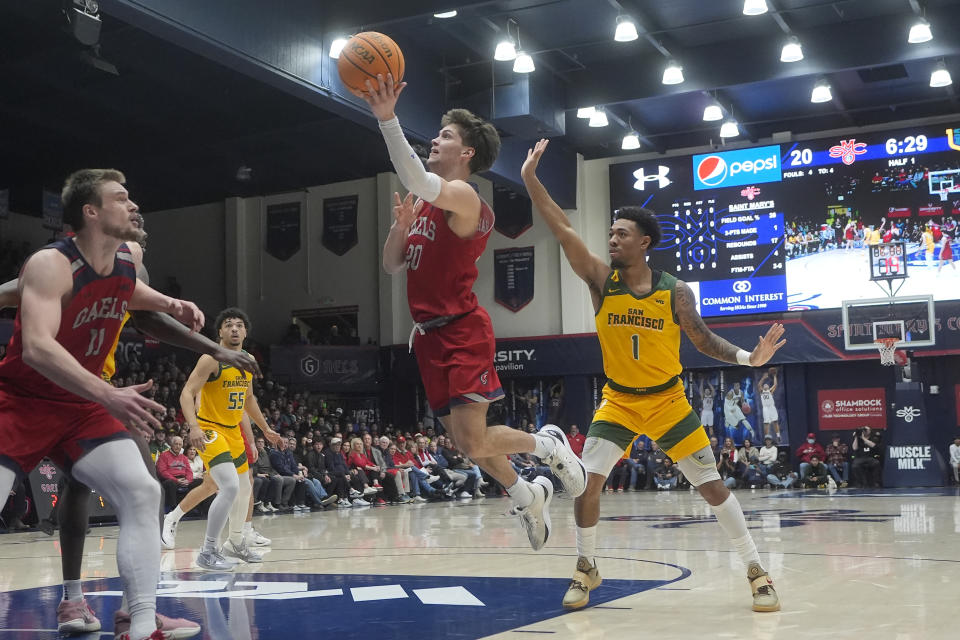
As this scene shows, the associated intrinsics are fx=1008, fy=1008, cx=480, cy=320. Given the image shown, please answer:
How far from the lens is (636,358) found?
5.41 m

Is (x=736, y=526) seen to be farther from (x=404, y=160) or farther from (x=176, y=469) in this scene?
(x=176, y=469)

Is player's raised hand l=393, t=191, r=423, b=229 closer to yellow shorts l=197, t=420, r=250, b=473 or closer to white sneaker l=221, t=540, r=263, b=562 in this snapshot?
yellow shorts l=197, t=420, r=250, b=473

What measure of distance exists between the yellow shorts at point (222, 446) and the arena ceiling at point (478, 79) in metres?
5.32

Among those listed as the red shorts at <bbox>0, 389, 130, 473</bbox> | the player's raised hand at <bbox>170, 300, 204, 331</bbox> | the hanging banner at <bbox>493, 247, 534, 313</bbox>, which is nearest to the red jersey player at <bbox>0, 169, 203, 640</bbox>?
the red shorts at <bbox>0, 389, 130, 473</bbox>

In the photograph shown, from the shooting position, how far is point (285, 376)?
23.7 metres

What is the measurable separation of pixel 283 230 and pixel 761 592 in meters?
23.5

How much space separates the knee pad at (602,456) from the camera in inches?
212

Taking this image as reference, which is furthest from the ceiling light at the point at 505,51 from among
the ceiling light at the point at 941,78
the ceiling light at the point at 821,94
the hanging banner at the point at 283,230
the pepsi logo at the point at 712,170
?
the hanging banner at the point at 283,230

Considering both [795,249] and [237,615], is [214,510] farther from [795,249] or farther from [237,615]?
[795,249]

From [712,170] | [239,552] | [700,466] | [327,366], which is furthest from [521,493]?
[327,366]

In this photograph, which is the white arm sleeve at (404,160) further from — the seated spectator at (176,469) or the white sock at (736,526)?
the seated spectator at (176,469)

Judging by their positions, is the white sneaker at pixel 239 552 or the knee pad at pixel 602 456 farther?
the white sneaker at pixel 239 552

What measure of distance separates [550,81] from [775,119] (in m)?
5.87

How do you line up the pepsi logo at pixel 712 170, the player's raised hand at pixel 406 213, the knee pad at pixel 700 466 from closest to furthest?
the player's raised hand at pixel 406 213 < the knee pad at pixel 700 466 < the pepsi logo at pixel 712 170
